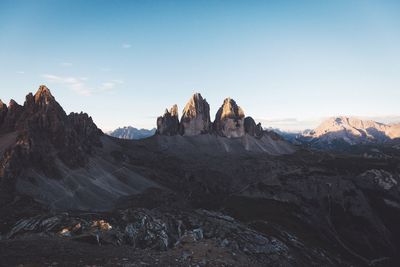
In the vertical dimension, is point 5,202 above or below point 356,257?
above

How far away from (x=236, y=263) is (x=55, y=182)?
12735 cm

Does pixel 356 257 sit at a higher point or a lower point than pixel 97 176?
lower

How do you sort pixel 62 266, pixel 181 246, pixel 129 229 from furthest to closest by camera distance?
pixel 129 229, pixel 181 246, pixel 62 266

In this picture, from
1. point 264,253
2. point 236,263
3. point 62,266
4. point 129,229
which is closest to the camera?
point 62,266

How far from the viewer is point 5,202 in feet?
474

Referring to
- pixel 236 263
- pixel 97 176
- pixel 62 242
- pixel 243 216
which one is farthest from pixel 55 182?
pixel 236 263

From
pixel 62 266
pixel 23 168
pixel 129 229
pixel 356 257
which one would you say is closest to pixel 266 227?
pixel 356 257

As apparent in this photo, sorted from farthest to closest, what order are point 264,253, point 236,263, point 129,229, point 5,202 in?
point 5,202 < point 264,253 < point 129,229 < point 236,263

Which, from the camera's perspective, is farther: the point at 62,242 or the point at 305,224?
the point at 305,224

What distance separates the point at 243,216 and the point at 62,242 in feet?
419

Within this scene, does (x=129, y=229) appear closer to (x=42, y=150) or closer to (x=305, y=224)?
(x=42, y=150)

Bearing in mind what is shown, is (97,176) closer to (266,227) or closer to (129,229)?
(266,227)

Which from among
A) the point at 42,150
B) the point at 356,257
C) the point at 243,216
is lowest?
the point at 356,257

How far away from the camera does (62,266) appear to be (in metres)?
47.3
